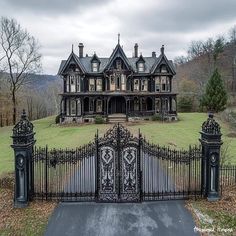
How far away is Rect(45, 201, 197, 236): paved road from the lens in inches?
391

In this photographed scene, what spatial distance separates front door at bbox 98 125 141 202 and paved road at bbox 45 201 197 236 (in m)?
0.41

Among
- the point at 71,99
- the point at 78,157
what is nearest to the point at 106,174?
the point at 78,157

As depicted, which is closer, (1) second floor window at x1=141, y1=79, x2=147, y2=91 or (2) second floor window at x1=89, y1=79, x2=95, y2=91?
(2) second floor window at x1=89, y1=79, x2=95, y2=91

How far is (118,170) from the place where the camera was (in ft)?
40.4

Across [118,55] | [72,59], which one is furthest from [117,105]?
[72,59]

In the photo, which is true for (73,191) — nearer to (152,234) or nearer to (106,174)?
(106,174)

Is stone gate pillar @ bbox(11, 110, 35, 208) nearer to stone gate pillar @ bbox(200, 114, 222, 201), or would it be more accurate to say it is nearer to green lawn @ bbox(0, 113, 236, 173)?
stone gate pillar @ bbox(200, 114, 222, 201)

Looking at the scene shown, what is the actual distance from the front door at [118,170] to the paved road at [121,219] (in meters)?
0.41

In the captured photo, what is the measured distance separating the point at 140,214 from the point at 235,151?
50.1ft

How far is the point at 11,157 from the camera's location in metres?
21.8

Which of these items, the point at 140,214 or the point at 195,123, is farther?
the point at 195,123

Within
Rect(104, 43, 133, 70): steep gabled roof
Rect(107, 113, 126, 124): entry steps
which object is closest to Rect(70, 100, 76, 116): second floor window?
Rect(107, 113, 126, 124): entry steps

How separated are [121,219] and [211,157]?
427 centimetres

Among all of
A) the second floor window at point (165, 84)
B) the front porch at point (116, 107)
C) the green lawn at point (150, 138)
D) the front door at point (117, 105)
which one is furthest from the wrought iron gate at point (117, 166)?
the second floor window at point (165, 84)
